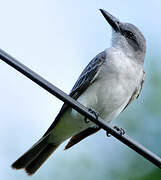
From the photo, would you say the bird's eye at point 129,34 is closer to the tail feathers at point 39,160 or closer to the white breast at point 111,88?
the white breast at point 111,88

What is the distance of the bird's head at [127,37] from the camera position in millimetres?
6855

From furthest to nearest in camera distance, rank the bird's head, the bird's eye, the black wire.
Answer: the bird's eye
the bird's head
the black wire

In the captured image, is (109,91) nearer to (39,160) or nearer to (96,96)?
(96,96)

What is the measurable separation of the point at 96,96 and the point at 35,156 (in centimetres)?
105

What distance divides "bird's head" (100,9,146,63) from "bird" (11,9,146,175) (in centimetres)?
11

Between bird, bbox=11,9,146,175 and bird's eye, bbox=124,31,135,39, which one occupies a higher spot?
bird's eye, bbox=124,31,135,39

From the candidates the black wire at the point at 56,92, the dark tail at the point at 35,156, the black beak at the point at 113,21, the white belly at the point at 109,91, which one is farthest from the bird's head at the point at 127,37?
the black wire at the point at 56,92

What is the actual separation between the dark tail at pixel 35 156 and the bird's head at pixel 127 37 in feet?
5.07

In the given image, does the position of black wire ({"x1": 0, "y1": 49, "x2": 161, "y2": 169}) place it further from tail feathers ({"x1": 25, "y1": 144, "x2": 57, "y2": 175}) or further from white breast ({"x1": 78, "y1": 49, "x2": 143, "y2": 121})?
tail feathers ({"x1": 25, "y1": 144, "x2": 57, "y2": 175})

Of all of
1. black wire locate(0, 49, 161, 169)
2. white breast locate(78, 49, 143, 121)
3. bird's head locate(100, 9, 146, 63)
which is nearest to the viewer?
black wire locate(0, 49, 161, 169)

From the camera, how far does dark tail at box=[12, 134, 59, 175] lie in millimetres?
6129

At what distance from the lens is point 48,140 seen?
6.51m

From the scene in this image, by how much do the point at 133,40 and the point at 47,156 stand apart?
1960mm

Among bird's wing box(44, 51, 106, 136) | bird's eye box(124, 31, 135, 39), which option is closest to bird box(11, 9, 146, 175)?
bird's wing box(44, 51, 106, 136)
